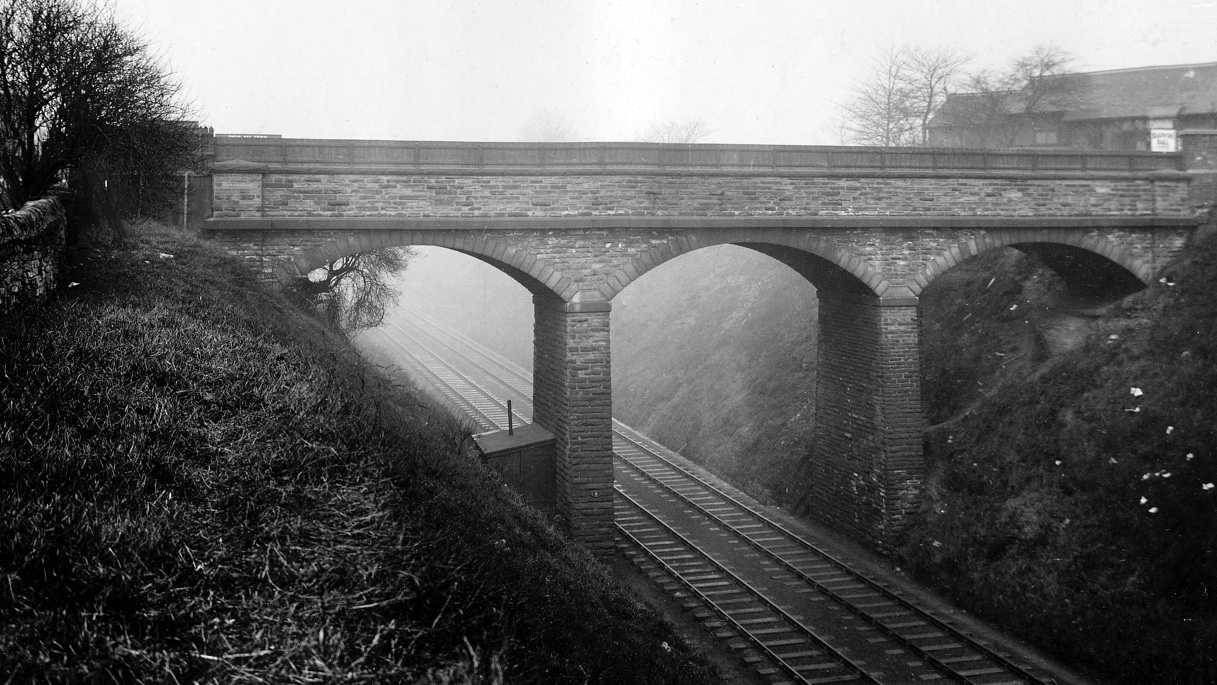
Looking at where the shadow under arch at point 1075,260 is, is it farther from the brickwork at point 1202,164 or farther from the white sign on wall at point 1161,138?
the white sign on wall at point 1161,138

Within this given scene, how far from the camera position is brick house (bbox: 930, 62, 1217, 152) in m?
30.3

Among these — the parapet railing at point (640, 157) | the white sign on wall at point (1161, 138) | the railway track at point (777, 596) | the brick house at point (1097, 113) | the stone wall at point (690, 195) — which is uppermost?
the brick house at point (1097, 113)

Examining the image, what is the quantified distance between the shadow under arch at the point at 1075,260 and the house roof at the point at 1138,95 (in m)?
18.1

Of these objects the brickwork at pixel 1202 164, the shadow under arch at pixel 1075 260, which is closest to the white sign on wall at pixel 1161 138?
the brickwork at pixel 1202 164

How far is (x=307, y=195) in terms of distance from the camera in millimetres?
12898

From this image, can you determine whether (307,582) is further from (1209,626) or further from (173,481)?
(1209,626)

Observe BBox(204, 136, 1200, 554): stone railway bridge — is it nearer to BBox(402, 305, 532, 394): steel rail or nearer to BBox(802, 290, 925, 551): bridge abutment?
BBox(802, 290, 925, 551): bridge abutment

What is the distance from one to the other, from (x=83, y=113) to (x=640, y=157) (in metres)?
8.35

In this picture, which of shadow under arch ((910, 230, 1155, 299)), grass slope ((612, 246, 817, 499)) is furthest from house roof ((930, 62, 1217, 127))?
shadow under arch ((910, 230, 1155, 299))

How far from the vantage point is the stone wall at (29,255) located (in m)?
8.00

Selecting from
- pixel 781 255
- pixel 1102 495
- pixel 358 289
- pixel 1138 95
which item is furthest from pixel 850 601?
pixel 1138 95

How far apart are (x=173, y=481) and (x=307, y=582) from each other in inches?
65.0

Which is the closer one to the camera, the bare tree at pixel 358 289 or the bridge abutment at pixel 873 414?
the bridge abutment at pixel 873 414

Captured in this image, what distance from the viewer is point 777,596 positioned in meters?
13.5
